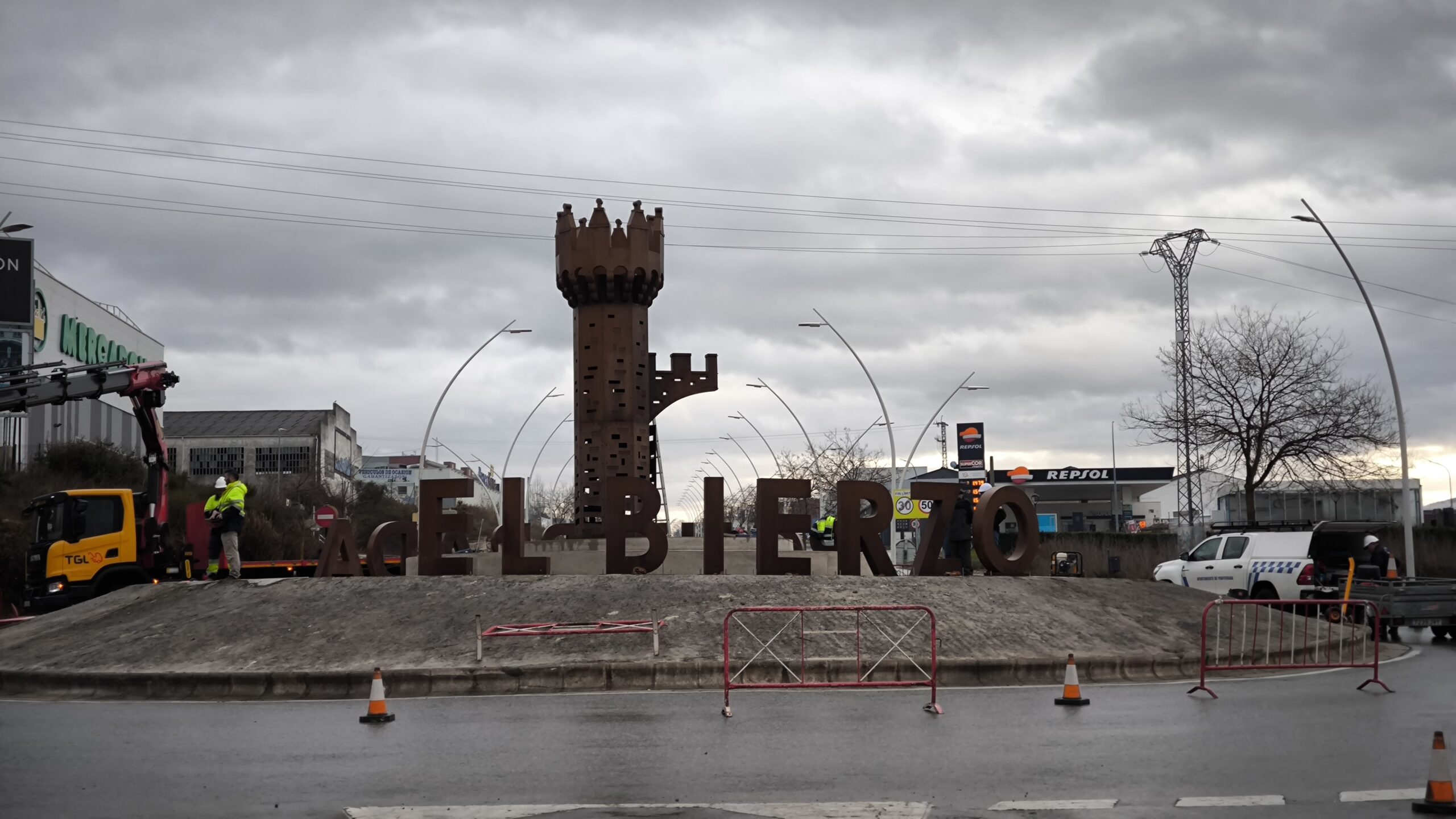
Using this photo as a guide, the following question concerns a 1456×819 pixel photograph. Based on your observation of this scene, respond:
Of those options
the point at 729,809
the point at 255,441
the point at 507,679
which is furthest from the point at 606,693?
the point at 255,441

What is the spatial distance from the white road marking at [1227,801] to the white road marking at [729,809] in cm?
171

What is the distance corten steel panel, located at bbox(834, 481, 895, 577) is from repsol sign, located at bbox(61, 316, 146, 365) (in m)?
36.5

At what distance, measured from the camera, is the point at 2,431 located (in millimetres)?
45375

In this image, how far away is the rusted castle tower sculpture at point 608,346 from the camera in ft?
94.2

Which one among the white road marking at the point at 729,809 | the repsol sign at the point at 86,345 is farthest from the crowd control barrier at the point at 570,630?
the repsol sign at the point at 86,345

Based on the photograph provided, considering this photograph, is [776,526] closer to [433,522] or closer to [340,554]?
[433,522]

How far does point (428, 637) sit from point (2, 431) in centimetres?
3494

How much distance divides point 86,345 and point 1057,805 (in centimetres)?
5532

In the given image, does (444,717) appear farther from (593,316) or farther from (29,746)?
(593,316)

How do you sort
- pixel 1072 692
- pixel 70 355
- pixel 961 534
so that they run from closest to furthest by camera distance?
pixel 1072 692
pixel 961 534
pixel 70 355

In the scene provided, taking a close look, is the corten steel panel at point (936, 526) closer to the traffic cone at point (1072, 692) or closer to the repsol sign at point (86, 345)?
the traffic cone at point (1072, 692)

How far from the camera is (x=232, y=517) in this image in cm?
2305

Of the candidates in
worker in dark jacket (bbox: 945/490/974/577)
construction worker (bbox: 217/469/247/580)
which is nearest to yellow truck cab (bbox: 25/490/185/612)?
construction worker (bbox: 217/469/247/580)

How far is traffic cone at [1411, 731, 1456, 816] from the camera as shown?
26.1 ft
